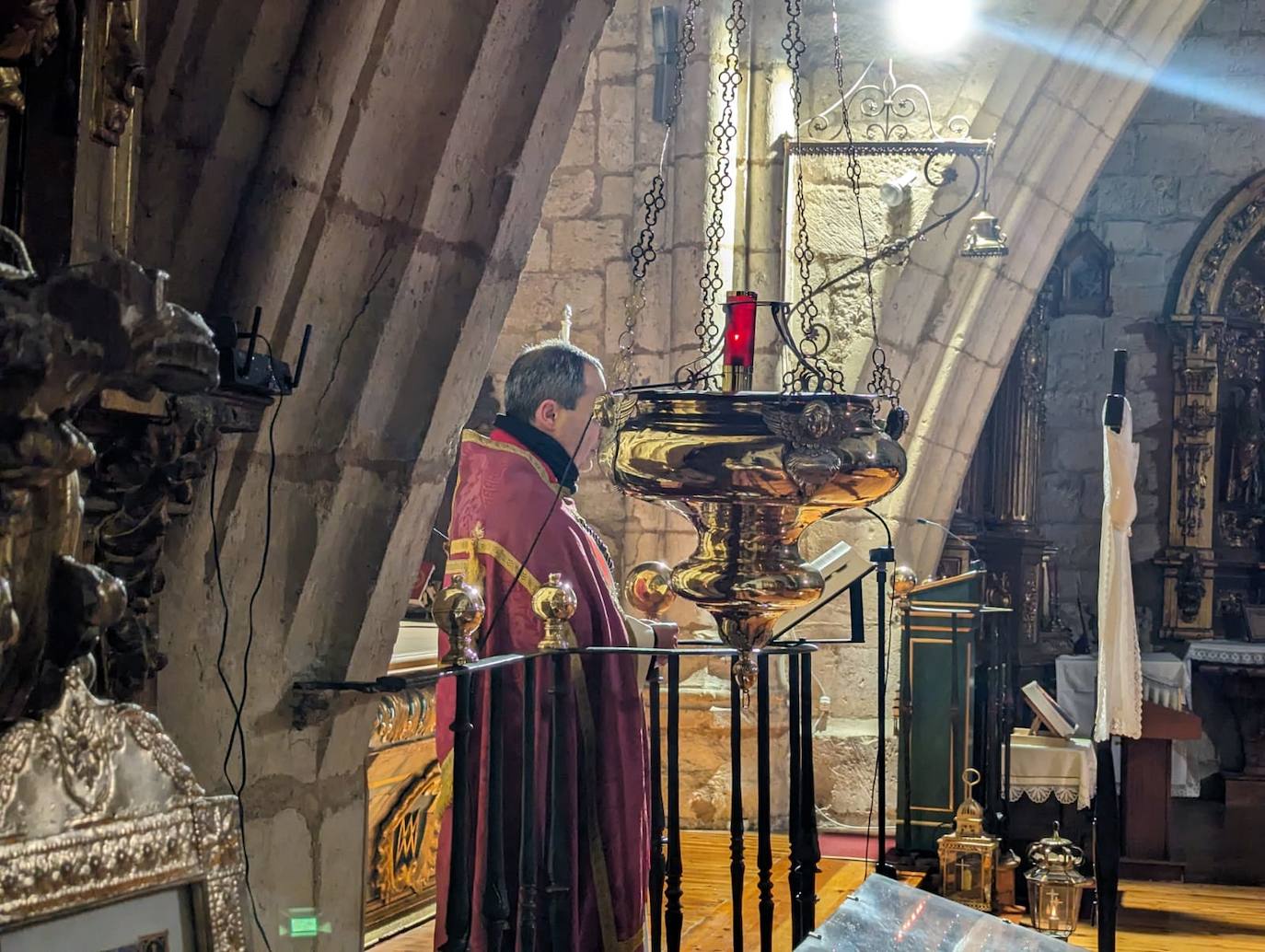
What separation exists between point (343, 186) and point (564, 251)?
3.66 meters

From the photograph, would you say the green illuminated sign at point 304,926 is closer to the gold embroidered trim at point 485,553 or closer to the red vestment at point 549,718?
the red vestment at point 549,718

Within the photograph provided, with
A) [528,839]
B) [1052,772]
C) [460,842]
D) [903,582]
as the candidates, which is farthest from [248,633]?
[1052,772]

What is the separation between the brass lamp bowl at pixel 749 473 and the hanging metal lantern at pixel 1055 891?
2465 millimetres

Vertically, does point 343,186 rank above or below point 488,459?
above

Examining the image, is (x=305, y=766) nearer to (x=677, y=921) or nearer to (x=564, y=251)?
(x=677, y=921)

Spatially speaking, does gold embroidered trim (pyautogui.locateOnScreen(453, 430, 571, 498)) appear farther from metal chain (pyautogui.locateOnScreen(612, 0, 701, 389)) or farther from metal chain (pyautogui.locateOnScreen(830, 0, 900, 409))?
metal chain (pyautogui.locateOnScreen(830, 0, 900, 409))

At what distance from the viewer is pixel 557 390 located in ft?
11.0

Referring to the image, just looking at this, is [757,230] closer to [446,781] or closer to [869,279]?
[869,279]

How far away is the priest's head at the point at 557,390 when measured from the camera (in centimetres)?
335

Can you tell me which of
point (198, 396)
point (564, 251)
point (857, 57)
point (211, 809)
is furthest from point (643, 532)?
point (211, 809)

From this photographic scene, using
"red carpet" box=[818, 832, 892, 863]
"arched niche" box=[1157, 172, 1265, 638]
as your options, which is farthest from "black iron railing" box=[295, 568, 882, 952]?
"arched niche" box=[1157, 172, 1265, 638]

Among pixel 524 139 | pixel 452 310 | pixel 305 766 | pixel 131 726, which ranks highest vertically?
pixel 524 139

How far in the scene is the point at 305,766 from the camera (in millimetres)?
2516

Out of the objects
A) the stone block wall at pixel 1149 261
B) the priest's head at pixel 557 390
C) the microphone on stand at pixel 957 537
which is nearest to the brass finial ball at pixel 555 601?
the priest's head at pixel 557 390
